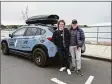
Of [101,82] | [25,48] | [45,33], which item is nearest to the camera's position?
[101,82]

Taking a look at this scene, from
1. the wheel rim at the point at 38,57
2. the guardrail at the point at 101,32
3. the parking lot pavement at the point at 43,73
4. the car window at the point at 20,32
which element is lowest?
the parking lot pavement at the point at 43,73

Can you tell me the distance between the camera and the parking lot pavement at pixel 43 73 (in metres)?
5.27

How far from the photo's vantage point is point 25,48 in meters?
7.34

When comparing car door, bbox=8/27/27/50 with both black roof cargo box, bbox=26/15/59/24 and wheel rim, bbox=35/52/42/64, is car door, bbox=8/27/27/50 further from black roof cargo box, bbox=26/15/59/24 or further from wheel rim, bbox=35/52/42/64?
wheel rim, bbox=35/52/42/64

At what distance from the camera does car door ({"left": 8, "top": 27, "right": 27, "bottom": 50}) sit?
25.3 ft

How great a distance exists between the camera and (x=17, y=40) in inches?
310

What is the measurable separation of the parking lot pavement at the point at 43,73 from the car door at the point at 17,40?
0.62 m

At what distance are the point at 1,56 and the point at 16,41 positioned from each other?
1.15 metres

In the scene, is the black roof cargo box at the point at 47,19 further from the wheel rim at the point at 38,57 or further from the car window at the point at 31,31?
the wheel rim at the point at 38,57

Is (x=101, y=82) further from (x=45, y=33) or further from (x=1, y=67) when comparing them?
(x=1, y=67)

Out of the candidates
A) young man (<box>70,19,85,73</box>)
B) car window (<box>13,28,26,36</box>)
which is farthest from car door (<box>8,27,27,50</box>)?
young man (<box>70,19,85,73</box>)

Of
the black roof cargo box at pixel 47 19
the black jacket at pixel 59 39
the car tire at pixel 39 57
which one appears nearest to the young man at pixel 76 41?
the black jacket at pixel 59 39

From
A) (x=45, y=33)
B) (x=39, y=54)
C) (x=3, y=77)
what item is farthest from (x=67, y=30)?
(x=3, y=77)

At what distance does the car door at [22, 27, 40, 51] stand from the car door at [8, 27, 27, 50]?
33 centimetres
